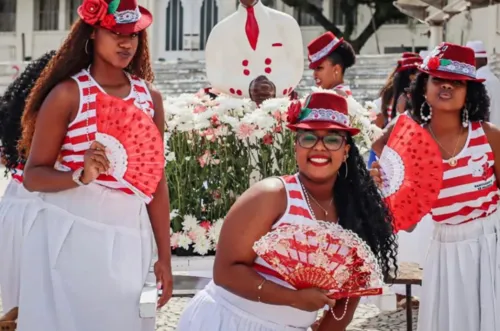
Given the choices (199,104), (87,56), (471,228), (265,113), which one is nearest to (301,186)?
(87,56)

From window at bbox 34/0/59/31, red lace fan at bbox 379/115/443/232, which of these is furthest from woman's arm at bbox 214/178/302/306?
window at bbox 34/0/59/31

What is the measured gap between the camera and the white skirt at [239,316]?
2.84 m

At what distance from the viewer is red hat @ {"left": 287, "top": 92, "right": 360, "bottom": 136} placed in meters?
2.84

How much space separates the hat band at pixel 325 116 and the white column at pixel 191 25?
1089 inches

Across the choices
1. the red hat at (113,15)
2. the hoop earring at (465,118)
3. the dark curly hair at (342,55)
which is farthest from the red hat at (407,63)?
the red hat at (113,15)

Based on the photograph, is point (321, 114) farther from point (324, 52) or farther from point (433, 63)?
point (324, 52)

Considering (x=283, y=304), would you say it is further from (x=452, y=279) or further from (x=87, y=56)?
(x=452, y=279)

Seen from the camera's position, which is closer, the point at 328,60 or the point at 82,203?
the point at 82,203

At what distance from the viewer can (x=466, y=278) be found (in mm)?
3871

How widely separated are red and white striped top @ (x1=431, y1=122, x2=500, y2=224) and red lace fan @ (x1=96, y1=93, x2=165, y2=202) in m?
1.41

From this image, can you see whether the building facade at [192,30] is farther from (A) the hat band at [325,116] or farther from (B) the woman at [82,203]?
(A) the hat band at [325,116]

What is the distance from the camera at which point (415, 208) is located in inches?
148

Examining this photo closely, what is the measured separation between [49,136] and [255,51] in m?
3.45

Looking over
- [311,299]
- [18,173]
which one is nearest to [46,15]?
[18,173]
